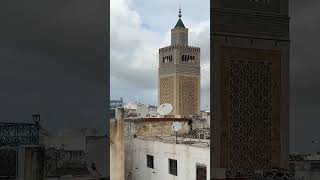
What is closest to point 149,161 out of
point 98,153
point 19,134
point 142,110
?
point 142,110

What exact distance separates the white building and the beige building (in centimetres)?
593

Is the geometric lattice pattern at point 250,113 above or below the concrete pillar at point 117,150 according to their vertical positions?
above

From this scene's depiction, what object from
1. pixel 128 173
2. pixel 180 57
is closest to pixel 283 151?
pixel 128 173

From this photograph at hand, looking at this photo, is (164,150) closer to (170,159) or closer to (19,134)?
(170,159)

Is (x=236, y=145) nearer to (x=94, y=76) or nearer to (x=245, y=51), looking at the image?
(x=245, y=51)

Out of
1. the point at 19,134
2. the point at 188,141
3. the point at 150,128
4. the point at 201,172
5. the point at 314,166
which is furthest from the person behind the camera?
the point at 150,128

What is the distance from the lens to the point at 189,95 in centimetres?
1327

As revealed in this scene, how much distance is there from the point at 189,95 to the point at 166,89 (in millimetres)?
972

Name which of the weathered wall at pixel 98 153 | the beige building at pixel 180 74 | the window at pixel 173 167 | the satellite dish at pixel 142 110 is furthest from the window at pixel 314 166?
the beige building at pixel 180 74

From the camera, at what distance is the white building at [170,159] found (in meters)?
5.32

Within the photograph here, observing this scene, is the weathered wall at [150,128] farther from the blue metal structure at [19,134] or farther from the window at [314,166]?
the blue metal structure at [19,134]

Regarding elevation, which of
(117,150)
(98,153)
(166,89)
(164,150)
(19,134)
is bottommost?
(164,150)

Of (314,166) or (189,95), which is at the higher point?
(189,95)

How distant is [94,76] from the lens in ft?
10.1
